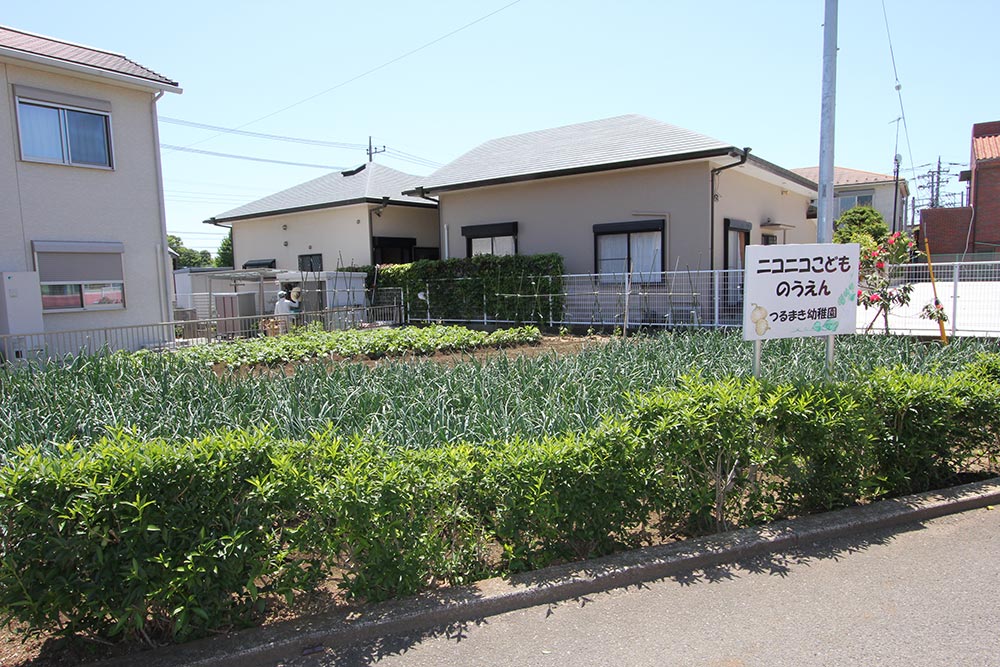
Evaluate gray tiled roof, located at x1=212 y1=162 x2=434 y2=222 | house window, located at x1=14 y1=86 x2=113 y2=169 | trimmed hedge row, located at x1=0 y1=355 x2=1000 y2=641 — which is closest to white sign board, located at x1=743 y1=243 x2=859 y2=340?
trimmed hedge row, located at x1=0 y1=355 x2=1000 y2=641

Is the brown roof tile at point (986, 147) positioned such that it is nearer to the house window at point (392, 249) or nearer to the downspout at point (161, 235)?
the house window at point (392, 249)

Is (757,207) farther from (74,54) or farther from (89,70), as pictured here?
(74,54)

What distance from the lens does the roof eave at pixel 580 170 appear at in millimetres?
13766

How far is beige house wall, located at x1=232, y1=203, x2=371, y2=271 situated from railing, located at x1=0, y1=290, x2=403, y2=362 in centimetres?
306

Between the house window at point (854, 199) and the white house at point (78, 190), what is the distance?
114 feet

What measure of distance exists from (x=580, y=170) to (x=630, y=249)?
231cm

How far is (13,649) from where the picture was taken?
293cm

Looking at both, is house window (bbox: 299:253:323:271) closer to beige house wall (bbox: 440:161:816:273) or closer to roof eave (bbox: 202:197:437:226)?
roof eave (bbox: 202:197:437:226)

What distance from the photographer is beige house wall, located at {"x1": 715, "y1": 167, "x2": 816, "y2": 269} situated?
49.7 feet

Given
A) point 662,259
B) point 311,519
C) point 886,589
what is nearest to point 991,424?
point 886,589

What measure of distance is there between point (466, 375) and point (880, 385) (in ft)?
10.3

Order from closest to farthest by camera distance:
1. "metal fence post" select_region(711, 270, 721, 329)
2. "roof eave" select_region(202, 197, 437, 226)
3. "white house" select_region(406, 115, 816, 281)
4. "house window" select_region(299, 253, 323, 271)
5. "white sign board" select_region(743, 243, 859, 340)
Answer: "white sign board" select_region(743, 243, 859, 340) < "metal fence post" select_region(711, 270, 721, 329) < "white house" select_region(406, 115, 816, 281) < "roof eave" select_region(202, 197, 437, 226) < "house window" select_region(299, 253, 323, 271)

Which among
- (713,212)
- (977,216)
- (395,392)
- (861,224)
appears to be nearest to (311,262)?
(713,212)

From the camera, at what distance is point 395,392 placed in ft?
16.6
